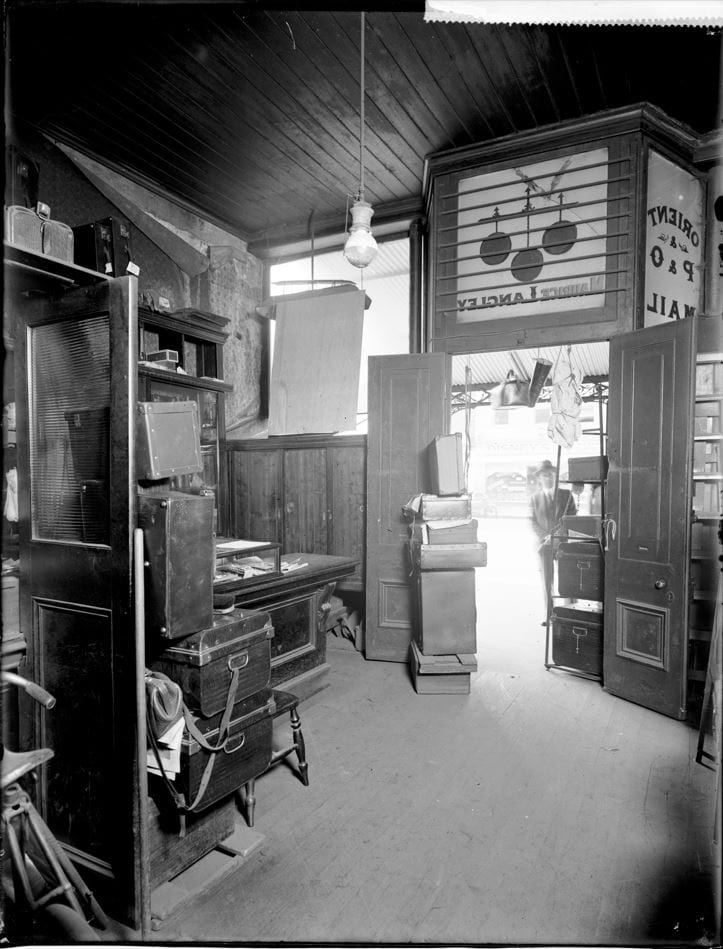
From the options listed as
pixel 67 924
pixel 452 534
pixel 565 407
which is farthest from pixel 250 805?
pixel 565 407

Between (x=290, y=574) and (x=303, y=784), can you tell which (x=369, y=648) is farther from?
(x=303, y=784)

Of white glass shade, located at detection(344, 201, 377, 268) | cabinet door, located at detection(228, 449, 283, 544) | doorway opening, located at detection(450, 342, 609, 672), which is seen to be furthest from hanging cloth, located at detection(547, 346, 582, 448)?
cabinet door, located at detection(228, 449, 283, 544)

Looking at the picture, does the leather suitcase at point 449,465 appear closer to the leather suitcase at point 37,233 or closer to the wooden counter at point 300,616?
the wooden counter at point 300,616

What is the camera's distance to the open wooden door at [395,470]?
15.0 ft

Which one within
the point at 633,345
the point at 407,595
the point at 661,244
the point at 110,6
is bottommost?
the point at 407,595

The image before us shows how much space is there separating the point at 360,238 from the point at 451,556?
2285 mm

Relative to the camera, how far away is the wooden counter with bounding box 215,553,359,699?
11.0ft

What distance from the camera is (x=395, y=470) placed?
4664mm

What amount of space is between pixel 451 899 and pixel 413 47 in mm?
4422

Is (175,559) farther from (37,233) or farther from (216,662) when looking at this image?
(37,233)

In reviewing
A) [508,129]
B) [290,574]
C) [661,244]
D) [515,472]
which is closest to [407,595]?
[290,574]

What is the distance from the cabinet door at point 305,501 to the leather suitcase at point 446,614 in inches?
57.7

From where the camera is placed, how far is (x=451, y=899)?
1955mm

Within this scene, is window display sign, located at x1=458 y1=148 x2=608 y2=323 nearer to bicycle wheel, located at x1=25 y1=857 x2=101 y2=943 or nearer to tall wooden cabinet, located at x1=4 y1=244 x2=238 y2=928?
tall wooden cabinet, located at x1=4 y1=244 x2=238 y2=928
